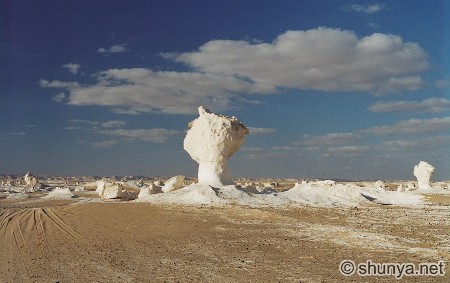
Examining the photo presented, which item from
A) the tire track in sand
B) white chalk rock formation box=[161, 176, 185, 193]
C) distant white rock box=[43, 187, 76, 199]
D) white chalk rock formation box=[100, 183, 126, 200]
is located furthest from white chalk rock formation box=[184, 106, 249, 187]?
distant white rock box=[43, 187, 76, 199]

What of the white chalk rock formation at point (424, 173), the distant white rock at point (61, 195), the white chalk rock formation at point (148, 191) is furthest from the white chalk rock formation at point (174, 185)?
the white chalk rock formation at point (424, 173)

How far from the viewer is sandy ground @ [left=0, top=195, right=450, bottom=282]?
10.4 metres

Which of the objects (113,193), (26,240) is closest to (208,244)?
(26,240)

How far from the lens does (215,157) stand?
101 ft

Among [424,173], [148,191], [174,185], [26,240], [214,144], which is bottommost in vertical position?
[26,240]

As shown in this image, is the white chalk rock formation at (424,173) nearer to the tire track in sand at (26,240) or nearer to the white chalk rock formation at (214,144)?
the white chalk rock formation at (214,144)

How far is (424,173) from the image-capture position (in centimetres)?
5309

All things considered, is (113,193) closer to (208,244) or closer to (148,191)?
(148,191)

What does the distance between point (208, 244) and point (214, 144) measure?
16.8 m

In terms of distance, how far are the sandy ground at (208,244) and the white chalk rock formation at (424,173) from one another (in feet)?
108

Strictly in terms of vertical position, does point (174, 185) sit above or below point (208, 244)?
above

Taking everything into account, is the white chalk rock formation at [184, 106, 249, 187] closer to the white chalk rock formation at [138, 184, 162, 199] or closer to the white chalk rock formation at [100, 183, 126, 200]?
the white chalk rock formation at [138, 184, 162, 199]

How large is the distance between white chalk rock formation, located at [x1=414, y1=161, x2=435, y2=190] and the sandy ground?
108 feet

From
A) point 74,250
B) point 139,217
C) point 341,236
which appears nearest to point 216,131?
point 139,217
